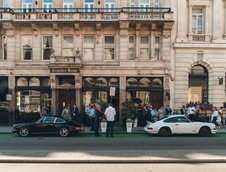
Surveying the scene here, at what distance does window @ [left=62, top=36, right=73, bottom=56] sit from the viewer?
27.6 m

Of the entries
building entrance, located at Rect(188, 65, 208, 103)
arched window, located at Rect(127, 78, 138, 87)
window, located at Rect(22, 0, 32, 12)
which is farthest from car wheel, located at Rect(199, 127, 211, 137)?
window, located at Rect(22, 0, 32, 12)

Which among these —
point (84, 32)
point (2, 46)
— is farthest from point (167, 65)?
point (2, 46)

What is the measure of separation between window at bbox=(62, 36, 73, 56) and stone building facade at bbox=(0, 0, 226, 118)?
0.08 metres

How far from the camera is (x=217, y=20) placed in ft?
89.2

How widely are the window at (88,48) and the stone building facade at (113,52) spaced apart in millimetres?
84

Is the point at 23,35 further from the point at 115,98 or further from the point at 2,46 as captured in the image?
the point at 115,98

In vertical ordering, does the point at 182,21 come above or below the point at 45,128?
above

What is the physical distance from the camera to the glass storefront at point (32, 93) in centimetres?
2719

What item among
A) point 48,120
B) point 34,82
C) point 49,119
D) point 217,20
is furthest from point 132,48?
point 48,120

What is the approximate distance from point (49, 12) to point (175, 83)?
1181 centimetres

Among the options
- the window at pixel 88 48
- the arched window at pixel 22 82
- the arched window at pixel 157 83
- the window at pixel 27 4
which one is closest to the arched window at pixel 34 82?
the arched window at pixel 22 82

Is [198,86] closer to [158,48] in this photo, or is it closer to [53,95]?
[158,48]

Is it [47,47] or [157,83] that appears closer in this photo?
[157,83]

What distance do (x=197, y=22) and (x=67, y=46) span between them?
1115cm
